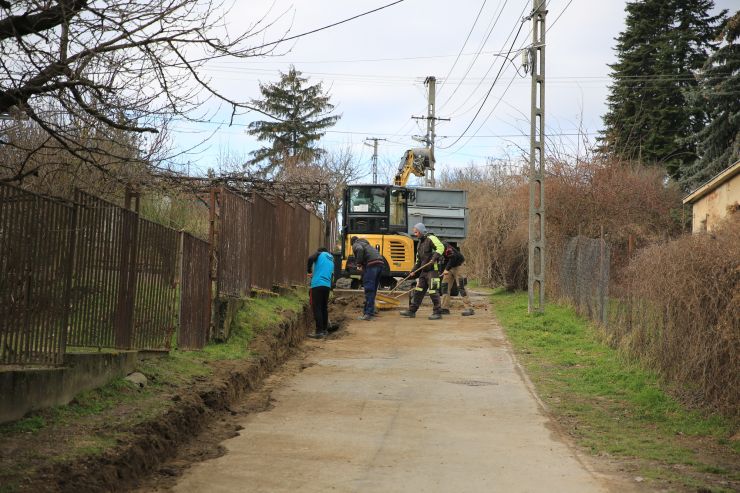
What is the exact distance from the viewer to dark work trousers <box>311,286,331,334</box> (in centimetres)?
1600

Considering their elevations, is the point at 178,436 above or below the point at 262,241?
below

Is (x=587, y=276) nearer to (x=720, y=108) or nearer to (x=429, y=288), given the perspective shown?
(x=429, y=288)

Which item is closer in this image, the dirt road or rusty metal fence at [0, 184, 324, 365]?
the dirt road

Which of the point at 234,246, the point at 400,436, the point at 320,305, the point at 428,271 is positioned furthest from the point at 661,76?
the point at 400,436

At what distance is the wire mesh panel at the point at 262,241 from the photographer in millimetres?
15203

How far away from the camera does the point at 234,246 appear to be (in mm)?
13562

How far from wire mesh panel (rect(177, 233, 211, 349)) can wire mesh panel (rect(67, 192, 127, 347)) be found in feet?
6.87

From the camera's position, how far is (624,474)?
693 centimetres

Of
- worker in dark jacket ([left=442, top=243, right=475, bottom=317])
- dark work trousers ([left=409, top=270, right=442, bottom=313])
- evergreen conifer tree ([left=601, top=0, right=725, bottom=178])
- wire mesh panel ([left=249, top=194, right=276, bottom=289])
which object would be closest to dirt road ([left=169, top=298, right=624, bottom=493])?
wire mesh panel ([left=249, top=194, right=276, bottom=289])

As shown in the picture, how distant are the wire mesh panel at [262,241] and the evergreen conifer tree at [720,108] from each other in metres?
20.5

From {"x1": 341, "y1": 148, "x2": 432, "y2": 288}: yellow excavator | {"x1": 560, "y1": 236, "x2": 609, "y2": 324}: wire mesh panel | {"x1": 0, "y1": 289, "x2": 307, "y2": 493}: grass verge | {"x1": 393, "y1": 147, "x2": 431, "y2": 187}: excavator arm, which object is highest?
{"x1": 393, "y1": 147, "x2": 431, "y2": 187}: excavator arm

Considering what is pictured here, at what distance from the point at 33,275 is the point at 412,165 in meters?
24.2

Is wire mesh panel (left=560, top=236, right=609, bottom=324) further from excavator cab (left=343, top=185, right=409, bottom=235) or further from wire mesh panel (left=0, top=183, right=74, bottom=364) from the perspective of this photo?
wire mesh panel (left=0, top=183, right=74, bottom=364)

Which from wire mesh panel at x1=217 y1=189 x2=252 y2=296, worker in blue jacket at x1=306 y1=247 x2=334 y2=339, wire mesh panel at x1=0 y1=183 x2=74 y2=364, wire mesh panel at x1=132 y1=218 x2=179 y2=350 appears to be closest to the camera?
wire mesh panel at x1=0 y1=183 x2=74 y2=364
